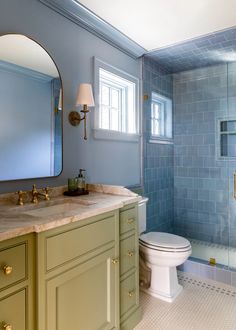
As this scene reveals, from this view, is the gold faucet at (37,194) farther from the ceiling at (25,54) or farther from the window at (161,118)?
the window at (161,118)

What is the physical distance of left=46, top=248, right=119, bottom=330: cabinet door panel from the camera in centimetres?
119

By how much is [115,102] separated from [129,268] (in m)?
1.72

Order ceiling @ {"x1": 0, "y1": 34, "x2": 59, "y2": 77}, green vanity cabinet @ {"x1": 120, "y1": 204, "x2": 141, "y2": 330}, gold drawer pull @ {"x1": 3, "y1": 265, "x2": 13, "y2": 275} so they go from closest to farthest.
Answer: gold drawer pull @ {"x1": 3, "y1": 265, "x2": 13, "y2": 275} → ceiling @ {"x1": 0, "y1": 34, "x2": 59, "y2": 77} → green vanity cabinet @ {"x1": 120, "y1": 204, "x2": 141, "y2": 330}

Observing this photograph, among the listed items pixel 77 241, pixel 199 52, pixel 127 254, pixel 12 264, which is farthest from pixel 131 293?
pixel 199 52

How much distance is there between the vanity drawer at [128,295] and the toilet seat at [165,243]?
0.42 metres

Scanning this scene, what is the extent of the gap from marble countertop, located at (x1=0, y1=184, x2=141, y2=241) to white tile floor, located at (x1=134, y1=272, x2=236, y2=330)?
0.96m

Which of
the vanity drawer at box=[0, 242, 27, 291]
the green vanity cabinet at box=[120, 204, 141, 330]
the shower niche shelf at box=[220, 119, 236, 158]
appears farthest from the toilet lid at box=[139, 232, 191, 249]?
→ the shower niche shelf at box=[220, 119, 236, 158]

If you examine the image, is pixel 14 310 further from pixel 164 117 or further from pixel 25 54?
pixel 164 117

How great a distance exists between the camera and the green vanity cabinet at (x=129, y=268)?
1.70 m

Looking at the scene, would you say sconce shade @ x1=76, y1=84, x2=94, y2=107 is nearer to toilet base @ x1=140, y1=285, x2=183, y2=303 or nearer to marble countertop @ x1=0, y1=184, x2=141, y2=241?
marble countertop @ x1=0, y1=184, x2=141, y2=241

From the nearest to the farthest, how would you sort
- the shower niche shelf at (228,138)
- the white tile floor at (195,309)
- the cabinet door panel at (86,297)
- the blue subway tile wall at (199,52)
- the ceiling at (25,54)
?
the cabinet door panel at (86,297), the ceiling at (25,54), the white tile floor at (195,309), the blue subway tile wall at (199,52), the shower niche shelf at (228,138)

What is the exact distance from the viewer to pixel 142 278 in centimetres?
241

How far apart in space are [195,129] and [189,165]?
51 centimetres

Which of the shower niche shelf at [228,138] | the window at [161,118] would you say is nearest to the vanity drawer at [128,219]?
the window at [161,118]
